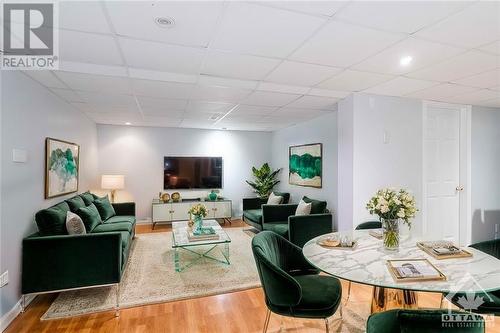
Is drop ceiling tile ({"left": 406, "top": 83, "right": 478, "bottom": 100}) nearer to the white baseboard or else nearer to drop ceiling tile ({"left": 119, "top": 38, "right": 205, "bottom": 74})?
drop ceiling tile ({"left": 119, "top": 38, "right": 205, "bottom": 74})

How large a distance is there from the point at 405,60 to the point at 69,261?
374cm

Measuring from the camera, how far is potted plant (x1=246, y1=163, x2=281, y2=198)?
6.48 m

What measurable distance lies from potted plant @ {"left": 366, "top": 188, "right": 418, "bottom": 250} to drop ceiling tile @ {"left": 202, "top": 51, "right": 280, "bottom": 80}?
1.56 m

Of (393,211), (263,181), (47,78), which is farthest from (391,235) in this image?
(263,181)

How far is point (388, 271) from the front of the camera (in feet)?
5.30

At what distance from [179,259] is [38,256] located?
1764 millimetres

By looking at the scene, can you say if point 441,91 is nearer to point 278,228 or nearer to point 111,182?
point 278,228

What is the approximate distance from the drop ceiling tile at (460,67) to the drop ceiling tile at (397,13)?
865 millimetres

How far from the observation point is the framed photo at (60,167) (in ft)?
10.3

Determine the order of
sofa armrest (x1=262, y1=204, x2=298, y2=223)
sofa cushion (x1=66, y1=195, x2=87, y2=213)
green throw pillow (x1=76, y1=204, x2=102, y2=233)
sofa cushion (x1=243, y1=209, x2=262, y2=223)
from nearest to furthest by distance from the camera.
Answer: green throw pillow (x1=76, y1=204, x2=102, y2=233) → sofa cushion (x1=66, y1=195, x2=87, y2=213) → sofa armrest (x1=262, y1=204, x2=298, y2=223) → sofa cushion (x1=243, y1=209, x2=262, y2=223)

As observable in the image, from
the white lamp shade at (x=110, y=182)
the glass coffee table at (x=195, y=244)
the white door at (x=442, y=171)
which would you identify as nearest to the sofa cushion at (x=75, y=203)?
the glass coffee table at (x=195, y=244)

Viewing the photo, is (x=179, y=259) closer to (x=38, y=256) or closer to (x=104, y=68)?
(x=38, y=256)

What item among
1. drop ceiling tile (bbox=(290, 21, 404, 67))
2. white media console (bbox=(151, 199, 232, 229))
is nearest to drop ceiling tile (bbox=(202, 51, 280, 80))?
drop ceiling tile (bbox=(290, 21, 404, 67))

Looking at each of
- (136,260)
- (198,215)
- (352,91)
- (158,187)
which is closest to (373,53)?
(352,91)
